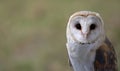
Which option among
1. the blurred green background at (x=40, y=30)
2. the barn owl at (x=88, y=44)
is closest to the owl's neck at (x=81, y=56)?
the barn owl at (x=88, y=44)

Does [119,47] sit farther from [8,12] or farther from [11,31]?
[8,12]

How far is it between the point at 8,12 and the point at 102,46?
19.6ft

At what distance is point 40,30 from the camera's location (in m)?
9.15

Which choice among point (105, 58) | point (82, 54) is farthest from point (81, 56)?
point (105, 58)

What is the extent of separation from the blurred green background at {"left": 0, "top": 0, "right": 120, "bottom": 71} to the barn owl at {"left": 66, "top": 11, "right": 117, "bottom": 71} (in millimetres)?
3334

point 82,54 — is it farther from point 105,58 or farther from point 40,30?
point 40,30

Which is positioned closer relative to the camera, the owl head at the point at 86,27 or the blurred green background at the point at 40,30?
the owl head at the point at 86,27

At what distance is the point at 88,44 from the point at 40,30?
5.12 m

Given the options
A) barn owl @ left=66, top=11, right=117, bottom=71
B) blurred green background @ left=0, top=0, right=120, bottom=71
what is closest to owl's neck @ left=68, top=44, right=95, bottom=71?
barn owl @ left=66, top=11, right=117, bottom=71

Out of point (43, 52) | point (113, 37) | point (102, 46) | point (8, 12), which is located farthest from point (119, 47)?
point (102, 46)

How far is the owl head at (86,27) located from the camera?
3933 mm

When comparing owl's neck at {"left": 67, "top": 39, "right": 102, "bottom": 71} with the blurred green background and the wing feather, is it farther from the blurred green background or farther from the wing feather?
the blurred green background

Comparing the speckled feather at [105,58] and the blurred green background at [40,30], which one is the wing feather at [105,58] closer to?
the speckled feather at [105,58]

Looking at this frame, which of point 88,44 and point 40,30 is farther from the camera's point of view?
point 40,30
